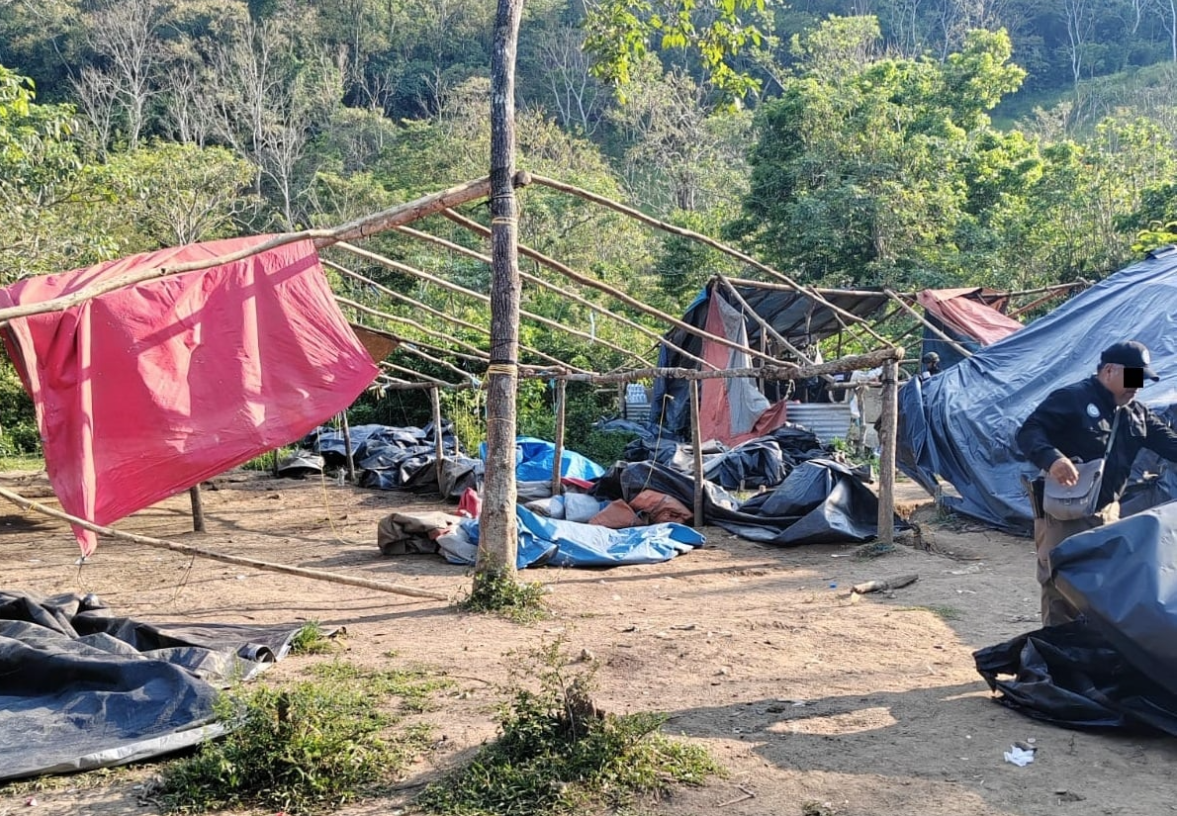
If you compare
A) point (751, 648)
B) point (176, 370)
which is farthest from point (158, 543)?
point (751, 648)

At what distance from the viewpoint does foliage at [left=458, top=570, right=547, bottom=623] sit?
594 cm

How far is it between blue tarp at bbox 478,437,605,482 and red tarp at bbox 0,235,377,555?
5838 mm

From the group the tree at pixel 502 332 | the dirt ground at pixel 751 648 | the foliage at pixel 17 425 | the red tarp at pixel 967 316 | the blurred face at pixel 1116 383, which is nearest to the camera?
the dirt ground at pixel 751 648

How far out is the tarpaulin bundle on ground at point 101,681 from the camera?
3.56m

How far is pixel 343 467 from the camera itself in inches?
599

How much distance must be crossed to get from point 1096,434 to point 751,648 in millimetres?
2118

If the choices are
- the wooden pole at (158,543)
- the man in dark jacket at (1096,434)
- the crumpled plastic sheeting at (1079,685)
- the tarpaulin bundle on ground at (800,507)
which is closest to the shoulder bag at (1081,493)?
the man in dark jacket at (1096,434)

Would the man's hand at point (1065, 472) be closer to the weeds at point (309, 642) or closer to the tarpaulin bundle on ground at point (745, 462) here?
the weeds at point (309, 642)

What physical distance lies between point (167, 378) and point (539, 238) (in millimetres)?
20394

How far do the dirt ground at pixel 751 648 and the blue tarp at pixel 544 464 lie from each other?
2577 millimetres

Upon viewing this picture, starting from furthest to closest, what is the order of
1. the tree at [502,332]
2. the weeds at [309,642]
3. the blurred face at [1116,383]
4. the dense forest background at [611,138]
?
the dense forest background at [611,138] < the tree at [502,332] < the weeds at [309,642] < the blurred face at [1116,383]

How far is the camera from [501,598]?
5.98m

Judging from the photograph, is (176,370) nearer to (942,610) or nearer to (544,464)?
(942,610)

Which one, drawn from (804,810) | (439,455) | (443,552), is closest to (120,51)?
(439,455)
